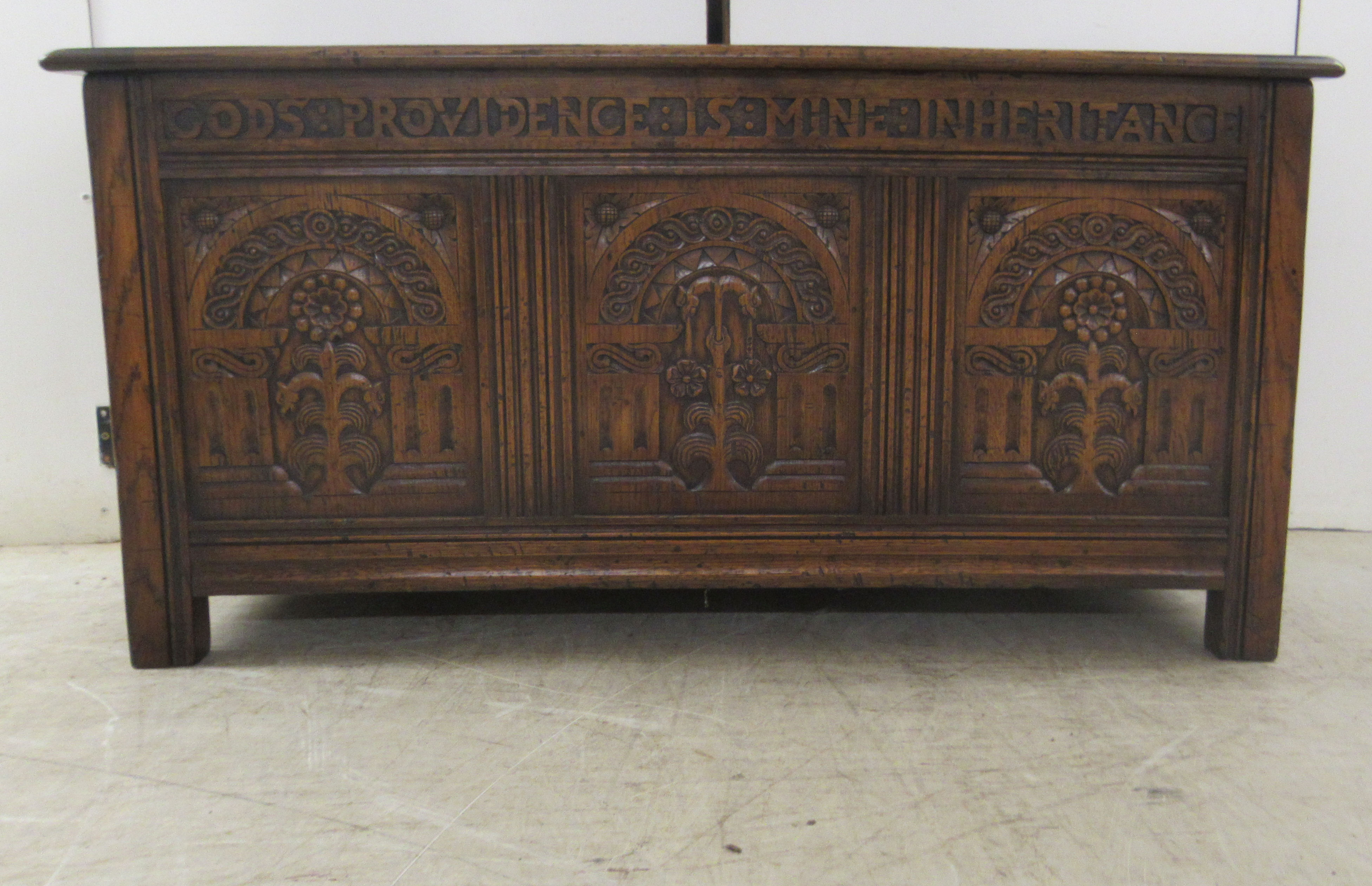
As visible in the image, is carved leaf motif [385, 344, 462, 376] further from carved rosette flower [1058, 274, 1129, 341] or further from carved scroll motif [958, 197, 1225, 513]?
carved rosette flower [1058, 274, 1129, 341]

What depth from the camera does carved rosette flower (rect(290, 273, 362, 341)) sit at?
1755 millimetres

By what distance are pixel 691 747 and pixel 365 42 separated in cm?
198

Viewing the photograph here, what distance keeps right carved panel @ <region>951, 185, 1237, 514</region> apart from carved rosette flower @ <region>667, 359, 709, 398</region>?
444 mm

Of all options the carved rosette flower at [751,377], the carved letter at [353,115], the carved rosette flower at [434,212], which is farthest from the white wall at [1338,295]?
the carved letter at [353,115]

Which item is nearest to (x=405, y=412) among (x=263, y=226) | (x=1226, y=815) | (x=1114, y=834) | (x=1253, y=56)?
(x=263, y=226)

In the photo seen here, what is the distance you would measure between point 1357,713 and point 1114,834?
25.2 inches

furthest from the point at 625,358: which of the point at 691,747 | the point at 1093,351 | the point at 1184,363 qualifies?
the point at 1184,363

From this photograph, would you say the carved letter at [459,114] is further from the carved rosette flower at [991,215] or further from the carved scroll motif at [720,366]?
the carved rosette flower at [991,215]

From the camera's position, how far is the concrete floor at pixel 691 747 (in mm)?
1222

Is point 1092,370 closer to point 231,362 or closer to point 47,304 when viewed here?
point 231,362

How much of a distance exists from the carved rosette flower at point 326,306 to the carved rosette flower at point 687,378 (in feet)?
1.80

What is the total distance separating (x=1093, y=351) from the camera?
1777mm

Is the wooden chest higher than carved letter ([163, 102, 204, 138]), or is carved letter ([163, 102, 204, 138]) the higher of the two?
carved letter ([163, 102, 204, 138])

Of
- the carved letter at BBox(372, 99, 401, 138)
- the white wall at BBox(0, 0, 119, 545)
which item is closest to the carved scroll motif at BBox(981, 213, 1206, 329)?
the carved letter at BBox(372, 99, 401, 138)
